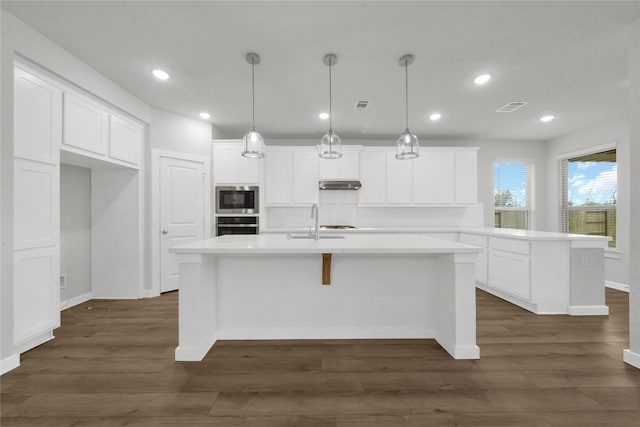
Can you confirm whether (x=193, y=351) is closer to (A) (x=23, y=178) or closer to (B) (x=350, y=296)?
(B) (x=350, y=296)

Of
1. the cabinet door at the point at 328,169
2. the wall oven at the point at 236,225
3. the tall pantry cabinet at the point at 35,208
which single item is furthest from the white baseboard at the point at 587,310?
the tall pantry cabinet at the point at 35,208

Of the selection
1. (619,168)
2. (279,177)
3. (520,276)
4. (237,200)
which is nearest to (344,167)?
(279,177)

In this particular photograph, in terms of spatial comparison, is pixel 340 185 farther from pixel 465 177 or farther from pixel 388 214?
pixel 465 177

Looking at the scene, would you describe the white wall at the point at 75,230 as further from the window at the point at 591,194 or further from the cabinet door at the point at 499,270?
the window at the point at 591,194

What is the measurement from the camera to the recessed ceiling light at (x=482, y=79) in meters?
3.34

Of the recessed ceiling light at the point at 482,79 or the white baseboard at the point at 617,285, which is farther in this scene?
the white baseboard at the point at 617,285

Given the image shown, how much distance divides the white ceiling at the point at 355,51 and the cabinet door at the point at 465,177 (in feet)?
3.89

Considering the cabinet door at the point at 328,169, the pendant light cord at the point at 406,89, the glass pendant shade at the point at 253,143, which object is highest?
the pendant light cord at the point at 406,89

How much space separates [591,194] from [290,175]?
17.2 ft

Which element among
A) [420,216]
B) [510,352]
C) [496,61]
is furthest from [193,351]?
[420,216]

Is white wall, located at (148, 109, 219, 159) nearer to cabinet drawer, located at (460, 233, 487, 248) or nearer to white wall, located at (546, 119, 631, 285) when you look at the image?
cabinet drawer, located at (460, 233, 487, 248)

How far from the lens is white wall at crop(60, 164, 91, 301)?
378cm

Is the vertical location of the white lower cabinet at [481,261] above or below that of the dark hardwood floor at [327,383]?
above

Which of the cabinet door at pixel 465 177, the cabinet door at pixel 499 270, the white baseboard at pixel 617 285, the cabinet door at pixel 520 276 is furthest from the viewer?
the cabinet door at pixel 465 177
